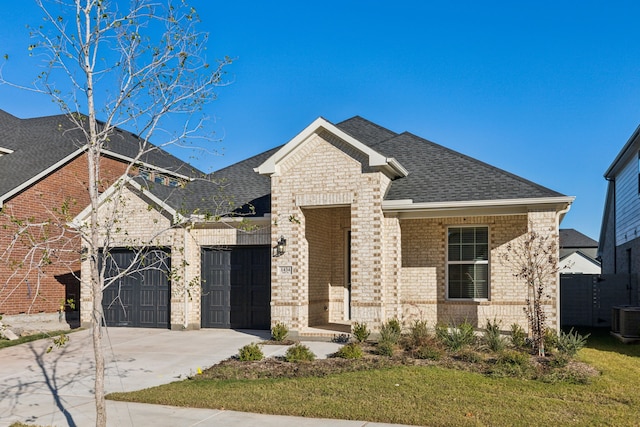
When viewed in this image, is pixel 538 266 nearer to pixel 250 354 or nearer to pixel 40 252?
pixel 250 354

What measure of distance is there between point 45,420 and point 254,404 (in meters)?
2.83

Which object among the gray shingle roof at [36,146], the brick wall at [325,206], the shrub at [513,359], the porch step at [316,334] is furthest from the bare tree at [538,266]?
the gray shingle roof at [36,146]

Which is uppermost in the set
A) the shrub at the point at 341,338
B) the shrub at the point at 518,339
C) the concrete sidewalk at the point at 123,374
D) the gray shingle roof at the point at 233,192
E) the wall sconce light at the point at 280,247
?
the gray shingle roof at the point at 233,192

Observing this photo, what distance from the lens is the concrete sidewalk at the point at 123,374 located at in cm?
796

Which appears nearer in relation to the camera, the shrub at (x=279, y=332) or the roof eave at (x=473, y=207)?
the roof eave at (x=473, y=207)

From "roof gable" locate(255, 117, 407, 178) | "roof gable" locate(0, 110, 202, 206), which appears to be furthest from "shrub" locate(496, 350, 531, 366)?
"roof gable" locate(0, 110, 202, 206)

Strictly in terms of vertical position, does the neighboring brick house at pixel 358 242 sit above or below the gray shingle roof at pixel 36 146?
below

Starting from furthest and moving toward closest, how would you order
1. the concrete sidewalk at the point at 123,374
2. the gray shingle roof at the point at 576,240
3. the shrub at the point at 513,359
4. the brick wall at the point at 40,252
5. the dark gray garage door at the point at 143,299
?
the gray shingle roof at the point at 576,240, the brick wall at the point at 40,252, the dark gray garage door at the point at 143,299, the shrub at the point at 513,359, the concrete sidewalk at the point at 123,374

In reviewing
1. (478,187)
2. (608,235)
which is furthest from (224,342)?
(608,235)

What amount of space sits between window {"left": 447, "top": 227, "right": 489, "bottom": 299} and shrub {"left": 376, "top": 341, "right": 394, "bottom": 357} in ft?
12.9

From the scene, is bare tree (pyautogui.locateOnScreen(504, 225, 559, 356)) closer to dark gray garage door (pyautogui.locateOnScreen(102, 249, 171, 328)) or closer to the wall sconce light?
the wall sconce light

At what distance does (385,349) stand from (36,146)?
631 inches

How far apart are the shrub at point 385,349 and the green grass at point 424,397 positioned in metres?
1.10

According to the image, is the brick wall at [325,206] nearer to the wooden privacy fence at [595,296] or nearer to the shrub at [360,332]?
the shrub at [360,332]
